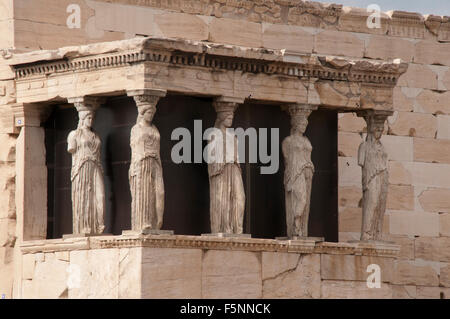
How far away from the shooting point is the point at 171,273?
58.2 ft

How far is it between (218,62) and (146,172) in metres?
1.48

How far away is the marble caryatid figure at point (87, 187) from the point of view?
712 inches

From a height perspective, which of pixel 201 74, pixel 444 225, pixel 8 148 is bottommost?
pixel 444 225

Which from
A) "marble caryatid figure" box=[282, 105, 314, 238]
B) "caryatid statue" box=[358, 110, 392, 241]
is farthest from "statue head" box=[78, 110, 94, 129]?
"caryatid statue" box=[358, 110, 392, 241]

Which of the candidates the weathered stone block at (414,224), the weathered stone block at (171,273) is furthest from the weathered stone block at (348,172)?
the weathered stone block at (171,273)

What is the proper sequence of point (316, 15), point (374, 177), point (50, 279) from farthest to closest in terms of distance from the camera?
point (316, 15)
point (374, 177)
point (50, 279)

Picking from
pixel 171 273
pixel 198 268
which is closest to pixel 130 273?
pixel 171 273

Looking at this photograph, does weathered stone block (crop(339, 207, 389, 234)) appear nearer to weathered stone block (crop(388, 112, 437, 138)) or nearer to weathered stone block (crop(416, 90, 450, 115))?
weathered stone block (crop(388, 112, 437, 138))

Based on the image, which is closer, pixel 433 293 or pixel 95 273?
pixel 95 273

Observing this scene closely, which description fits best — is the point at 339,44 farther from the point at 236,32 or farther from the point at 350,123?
the point at 236,32

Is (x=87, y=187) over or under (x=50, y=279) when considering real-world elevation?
over

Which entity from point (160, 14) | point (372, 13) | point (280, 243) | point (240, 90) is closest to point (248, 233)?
point (280, 243)

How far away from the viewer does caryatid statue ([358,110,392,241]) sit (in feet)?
63.5

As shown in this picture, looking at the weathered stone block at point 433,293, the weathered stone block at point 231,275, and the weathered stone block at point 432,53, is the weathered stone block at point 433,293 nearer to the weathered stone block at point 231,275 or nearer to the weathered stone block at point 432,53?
the weathered stone block at point 432,53
